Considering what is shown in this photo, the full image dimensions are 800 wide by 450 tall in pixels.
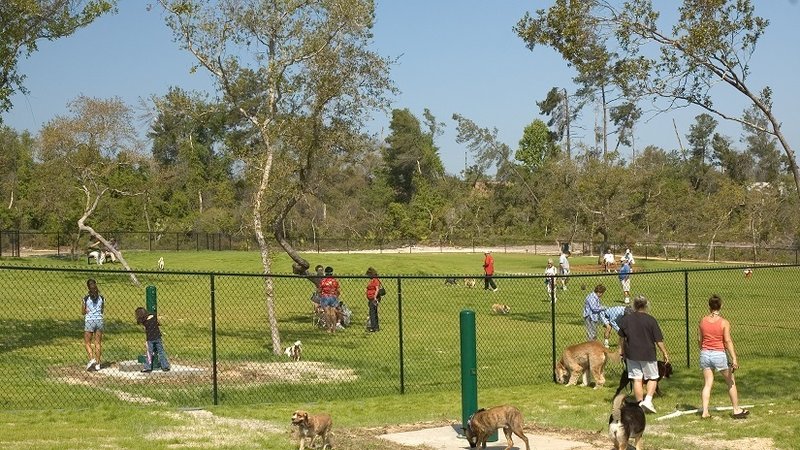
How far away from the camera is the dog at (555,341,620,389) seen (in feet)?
51.0

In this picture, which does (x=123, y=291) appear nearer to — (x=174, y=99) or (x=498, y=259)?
(x=174, y=99)

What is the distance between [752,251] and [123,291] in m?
40.8

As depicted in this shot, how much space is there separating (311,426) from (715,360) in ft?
17.6

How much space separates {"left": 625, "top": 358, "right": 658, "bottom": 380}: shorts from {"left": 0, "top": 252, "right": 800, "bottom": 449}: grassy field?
64 centimetres

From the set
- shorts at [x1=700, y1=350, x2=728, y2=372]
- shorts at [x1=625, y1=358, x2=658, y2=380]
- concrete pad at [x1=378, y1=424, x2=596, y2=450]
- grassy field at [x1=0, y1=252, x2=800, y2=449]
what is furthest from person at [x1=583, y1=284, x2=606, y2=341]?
concrete pad at [x1=378, y1=424, x2=596, y2=450]

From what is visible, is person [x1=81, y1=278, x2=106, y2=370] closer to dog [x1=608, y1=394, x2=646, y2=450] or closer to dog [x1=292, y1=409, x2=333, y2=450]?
dog [x1=292, y1=409, x2=333, y2=450]

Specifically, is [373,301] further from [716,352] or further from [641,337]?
[716,352]

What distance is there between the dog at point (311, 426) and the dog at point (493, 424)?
5.09 ft

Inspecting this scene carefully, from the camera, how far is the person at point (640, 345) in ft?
41.6

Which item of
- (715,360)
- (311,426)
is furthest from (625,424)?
(311,426)

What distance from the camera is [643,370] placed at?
12.8 metres

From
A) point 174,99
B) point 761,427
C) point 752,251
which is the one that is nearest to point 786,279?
point 752,251

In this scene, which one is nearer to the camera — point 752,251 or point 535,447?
point 535,447

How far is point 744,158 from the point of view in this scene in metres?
104
